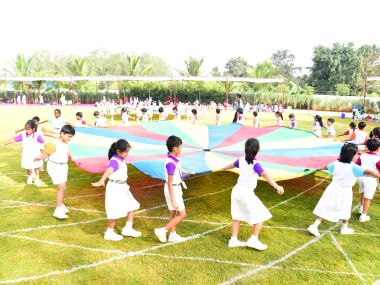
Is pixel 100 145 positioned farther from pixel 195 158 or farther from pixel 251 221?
pixel 251 221

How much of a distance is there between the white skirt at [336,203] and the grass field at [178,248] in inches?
13.8

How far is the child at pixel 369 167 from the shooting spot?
5.47 m

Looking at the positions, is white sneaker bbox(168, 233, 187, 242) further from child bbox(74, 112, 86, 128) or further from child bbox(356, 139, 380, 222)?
child bbox(74, 112, 86, 128)

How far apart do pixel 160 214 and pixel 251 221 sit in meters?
1.85

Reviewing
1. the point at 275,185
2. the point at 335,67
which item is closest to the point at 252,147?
the point at 275,185

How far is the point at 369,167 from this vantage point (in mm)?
5512

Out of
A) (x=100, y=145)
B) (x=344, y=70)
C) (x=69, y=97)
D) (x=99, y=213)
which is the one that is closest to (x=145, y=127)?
(x=100, y=145)

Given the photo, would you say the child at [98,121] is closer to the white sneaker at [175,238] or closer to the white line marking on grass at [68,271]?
the white sneaker at [175,238]

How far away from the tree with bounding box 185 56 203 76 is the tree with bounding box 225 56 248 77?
3251cm

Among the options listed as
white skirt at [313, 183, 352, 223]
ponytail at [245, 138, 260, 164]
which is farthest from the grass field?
ponytail at [245, 138, 260, 164]

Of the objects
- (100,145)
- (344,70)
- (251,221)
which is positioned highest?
(344,70)

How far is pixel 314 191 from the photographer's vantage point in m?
7.23

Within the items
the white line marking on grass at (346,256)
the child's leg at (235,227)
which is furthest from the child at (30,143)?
the white line marking on grass at (346,256)

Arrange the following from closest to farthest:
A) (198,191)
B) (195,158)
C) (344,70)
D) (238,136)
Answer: (195,158) < (198,191) < (238,136) < (344,70)
